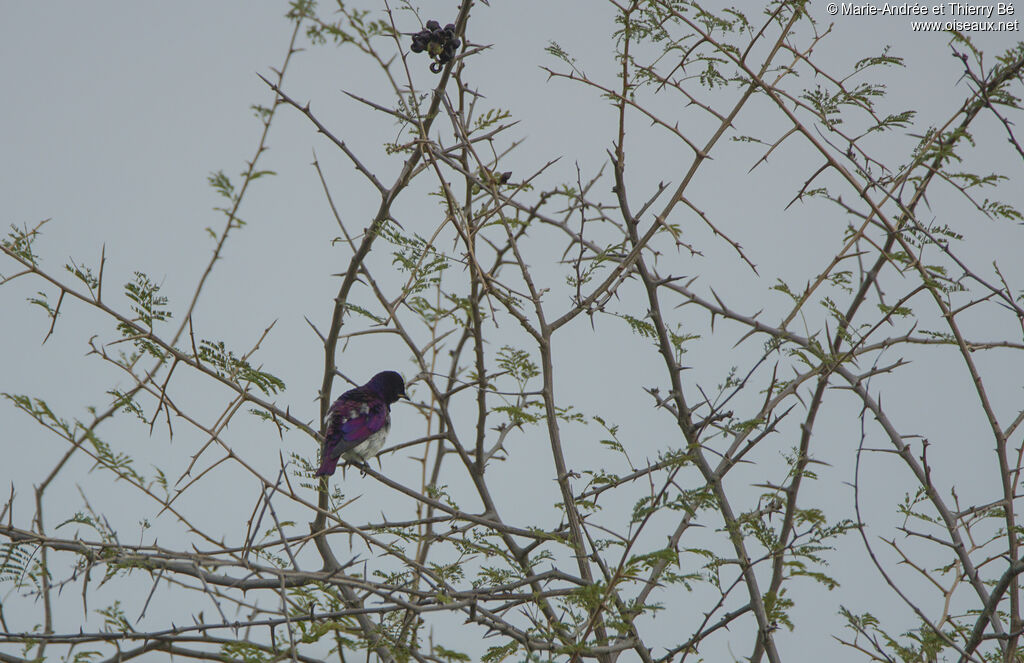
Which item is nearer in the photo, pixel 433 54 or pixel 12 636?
pixel 12 636

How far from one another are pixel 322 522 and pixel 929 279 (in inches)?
108

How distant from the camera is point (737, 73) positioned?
4129mm

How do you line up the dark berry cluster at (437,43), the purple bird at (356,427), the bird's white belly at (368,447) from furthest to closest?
the bird's white belly at (368,447) < the purple bird at (356,427) < the dark berry cluster at (437,43)

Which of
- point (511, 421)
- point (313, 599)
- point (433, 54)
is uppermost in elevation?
point (433, 54)

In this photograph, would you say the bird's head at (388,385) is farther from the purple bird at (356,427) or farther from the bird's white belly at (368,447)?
the bird's white belly at (368,447)

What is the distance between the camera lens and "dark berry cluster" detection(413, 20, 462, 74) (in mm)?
3779

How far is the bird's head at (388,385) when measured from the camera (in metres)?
7.40

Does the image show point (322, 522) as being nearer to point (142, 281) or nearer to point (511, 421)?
point (511, 421)

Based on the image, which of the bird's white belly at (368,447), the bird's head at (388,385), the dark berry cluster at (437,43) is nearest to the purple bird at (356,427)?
the bird's white belly at (368,447)

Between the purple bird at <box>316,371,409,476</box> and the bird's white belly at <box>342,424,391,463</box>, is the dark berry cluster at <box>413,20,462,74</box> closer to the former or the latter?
the purple bird at <box>316,371,409,476</box>

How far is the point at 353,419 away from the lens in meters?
6.37

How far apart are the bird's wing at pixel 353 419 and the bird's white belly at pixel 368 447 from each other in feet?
0.18

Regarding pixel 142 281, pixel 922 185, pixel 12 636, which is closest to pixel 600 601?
pixel 12 636

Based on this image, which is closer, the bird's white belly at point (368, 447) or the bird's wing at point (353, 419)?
the bird's wing at point (353, 419)
